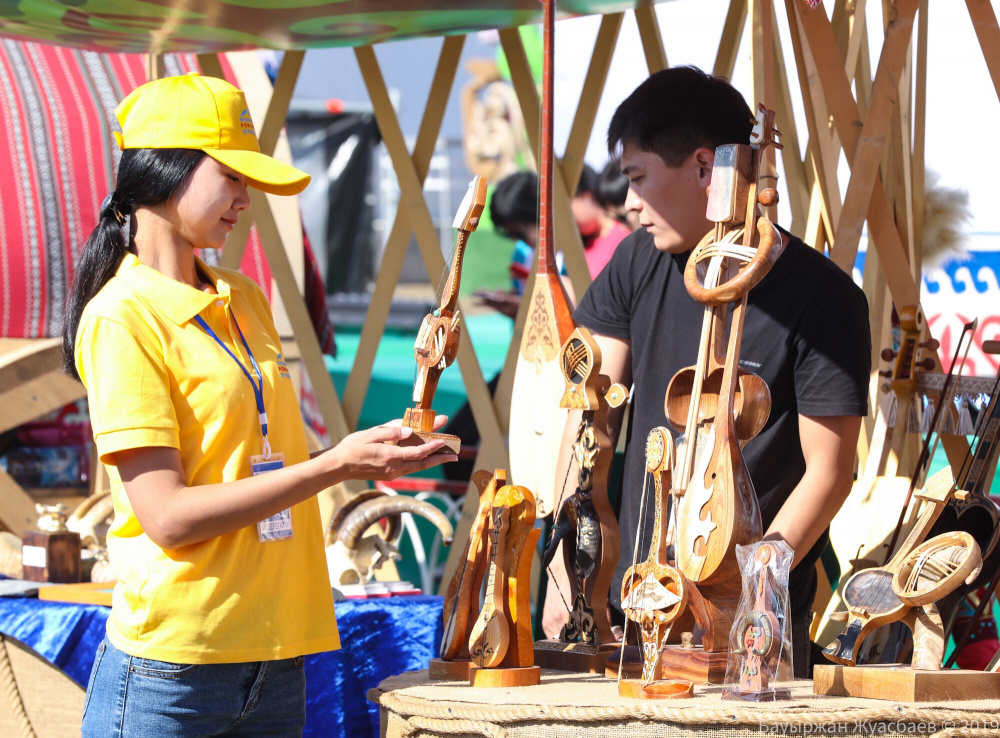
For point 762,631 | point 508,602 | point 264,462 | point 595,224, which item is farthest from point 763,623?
point 595,224

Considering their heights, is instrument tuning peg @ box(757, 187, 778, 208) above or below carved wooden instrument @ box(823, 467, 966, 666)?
above

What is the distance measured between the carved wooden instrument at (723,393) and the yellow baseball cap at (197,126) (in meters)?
0.48

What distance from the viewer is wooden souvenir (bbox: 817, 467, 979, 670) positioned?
3.84 ft

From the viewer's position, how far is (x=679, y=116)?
143cm

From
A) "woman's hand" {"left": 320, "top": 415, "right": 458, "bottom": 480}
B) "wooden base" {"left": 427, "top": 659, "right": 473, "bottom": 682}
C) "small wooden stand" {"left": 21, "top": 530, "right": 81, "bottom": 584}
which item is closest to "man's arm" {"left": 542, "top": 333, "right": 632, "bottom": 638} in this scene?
"wooden base" {"left": 427, "top": 659, "right": 473, "bottom": 682}

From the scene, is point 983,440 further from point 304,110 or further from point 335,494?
point 304,110

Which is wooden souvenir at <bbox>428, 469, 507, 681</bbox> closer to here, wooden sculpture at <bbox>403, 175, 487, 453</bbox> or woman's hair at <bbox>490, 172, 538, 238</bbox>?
wooden sculpture at <bbox>403, 175, 487, 453</bbox>

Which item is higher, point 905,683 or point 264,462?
point 264,462

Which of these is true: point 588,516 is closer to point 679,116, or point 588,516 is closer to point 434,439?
point 434,439

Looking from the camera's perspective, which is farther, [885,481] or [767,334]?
[885,481]

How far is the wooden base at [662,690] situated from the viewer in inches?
45.4

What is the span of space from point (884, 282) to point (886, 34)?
25.4 inches

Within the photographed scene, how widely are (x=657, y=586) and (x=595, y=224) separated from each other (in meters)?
2.65

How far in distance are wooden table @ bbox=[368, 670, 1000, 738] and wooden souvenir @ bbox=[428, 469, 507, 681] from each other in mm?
76
